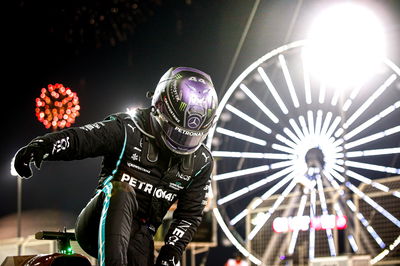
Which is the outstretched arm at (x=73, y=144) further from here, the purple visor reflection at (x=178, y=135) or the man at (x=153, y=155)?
the purple visor reflection at (x=178, y=135)

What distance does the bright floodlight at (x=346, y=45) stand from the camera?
958cm

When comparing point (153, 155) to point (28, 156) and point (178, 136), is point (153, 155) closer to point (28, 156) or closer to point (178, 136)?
point (178, 136)

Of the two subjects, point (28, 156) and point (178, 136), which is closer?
point (28, 156)

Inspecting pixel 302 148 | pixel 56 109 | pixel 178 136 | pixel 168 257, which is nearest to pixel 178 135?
pixel 178 136

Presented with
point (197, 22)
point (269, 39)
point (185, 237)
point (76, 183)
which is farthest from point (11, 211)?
point (185, 237)

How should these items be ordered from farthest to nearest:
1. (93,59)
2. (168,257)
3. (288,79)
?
(93,59)
(288,79)
(168,257)

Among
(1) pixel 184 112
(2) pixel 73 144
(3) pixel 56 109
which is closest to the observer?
(2) pixel 73 144

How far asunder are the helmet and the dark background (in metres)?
10.5

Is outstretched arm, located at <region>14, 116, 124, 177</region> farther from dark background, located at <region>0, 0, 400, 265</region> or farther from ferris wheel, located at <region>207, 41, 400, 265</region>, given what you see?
dark background, located at <region>0, 0, 400, 265</region>

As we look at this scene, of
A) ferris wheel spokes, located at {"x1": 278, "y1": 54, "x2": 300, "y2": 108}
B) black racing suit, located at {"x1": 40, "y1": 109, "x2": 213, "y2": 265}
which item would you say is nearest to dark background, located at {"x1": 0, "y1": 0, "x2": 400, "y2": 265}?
ferris wheel spokes, located at {"x1": 278, "y1": 54, "x2": 300, "y2": 108}

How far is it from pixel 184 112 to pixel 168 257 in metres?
1.03

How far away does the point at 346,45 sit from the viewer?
31.6ft

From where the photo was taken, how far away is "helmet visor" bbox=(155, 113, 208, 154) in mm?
4117

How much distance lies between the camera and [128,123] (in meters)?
4.17
